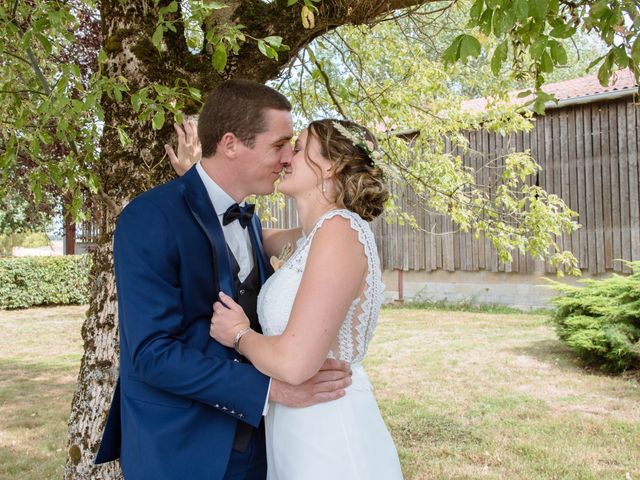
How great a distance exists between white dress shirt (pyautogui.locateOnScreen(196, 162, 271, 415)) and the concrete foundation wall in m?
13.4

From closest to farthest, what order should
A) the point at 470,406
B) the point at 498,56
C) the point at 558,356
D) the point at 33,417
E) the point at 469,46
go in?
the point at 469,46, the point at 498,56, the point at 470,406, the point at 33,417, the point at 558,356

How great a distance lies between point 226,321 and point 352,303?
0.48m

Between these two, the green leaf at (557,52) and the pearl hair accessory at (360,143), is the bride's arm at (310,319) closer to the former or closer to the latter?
the pearl hair accessory at (360,143)

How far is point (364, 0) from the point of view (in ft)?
12.3

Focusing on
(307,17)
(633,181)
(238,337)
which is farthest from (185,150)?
(633,181)

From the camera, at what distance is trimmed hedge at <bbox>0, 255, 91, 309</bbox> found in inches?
731

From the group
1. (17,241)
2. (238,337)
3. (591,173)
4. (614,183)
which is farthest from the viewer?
(17,241)

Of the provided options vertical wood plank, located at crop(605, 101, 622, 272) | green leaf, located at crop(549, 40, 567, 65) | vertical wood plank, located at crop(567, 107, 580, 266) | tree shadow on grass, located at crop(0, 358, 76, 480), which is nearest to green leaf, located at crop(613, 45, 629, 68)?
green leaf, located at crop(549, 40, 567, 65)

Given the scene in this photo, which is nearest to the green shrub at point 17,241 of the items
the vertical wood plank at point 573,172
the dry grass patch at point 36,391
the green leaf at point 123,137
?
the dry grass patch at point 36,391

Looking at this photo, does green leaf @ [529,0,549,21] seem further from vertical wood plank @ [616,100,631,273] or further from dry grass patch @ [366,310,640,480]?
vertical wood plank @ [616,100,631,273]

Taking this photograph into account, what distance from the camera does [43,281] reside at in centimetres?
1941

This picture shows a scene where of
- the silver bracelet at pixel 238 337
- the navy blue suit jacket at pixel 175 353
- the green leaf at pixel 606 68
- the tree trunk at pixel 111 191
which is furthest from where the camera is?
the tree trunk at pixel 111 191

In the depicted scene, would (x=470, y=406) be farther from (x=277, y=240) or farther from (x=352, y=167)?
(x=352, y=167)

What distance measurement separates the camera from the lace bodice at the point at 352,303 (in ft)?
7.80
